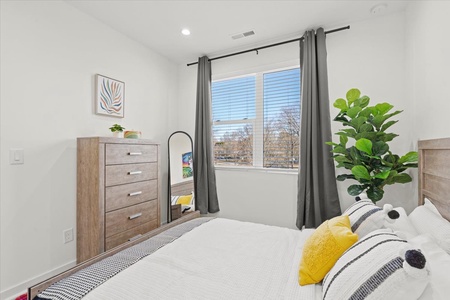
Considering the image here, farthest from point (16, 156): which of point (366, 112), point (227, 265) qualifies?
point (366, 112)

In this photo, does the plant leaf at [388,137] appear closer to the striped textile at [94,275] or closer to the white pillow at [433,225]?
the white pillow at [433,225]

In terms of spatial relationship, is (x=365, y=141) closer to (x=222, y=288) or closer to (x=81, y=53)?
(x=222, y=288)

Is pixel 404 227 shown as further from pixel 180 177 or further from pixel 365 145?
pixel 180 177

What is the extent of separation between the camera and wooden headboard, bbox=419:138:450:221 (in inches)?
51.7

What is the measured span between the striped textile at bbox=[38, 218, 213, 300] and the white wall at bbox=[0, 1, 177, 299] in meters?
1.14

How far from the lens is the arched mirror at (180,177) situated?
10.4 ft

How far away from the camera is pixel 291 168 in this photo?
288 centimetres

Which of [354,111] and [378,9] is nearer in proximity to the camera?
[354,111]

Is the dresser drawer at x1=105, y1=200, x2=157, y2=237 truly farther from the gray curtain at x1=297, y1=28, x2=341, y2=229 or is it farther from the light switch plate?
the gray curtain at x1=297, y1=28, x2=341, y2=229

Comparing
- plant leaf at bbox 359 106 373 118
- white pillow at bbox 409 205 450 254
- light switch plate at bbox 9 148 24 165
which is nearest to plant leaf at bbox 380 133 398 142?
plant leaf at bbox 359 106 373 118

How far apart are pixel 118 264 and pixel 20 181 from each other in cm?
132

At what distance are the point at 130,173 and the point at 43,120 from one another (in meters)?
0.88

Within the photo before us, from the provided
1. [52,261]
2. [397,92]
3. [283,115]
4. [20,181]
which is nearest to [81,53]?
[20,181]

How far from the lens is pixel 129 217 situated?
7.54 ft
